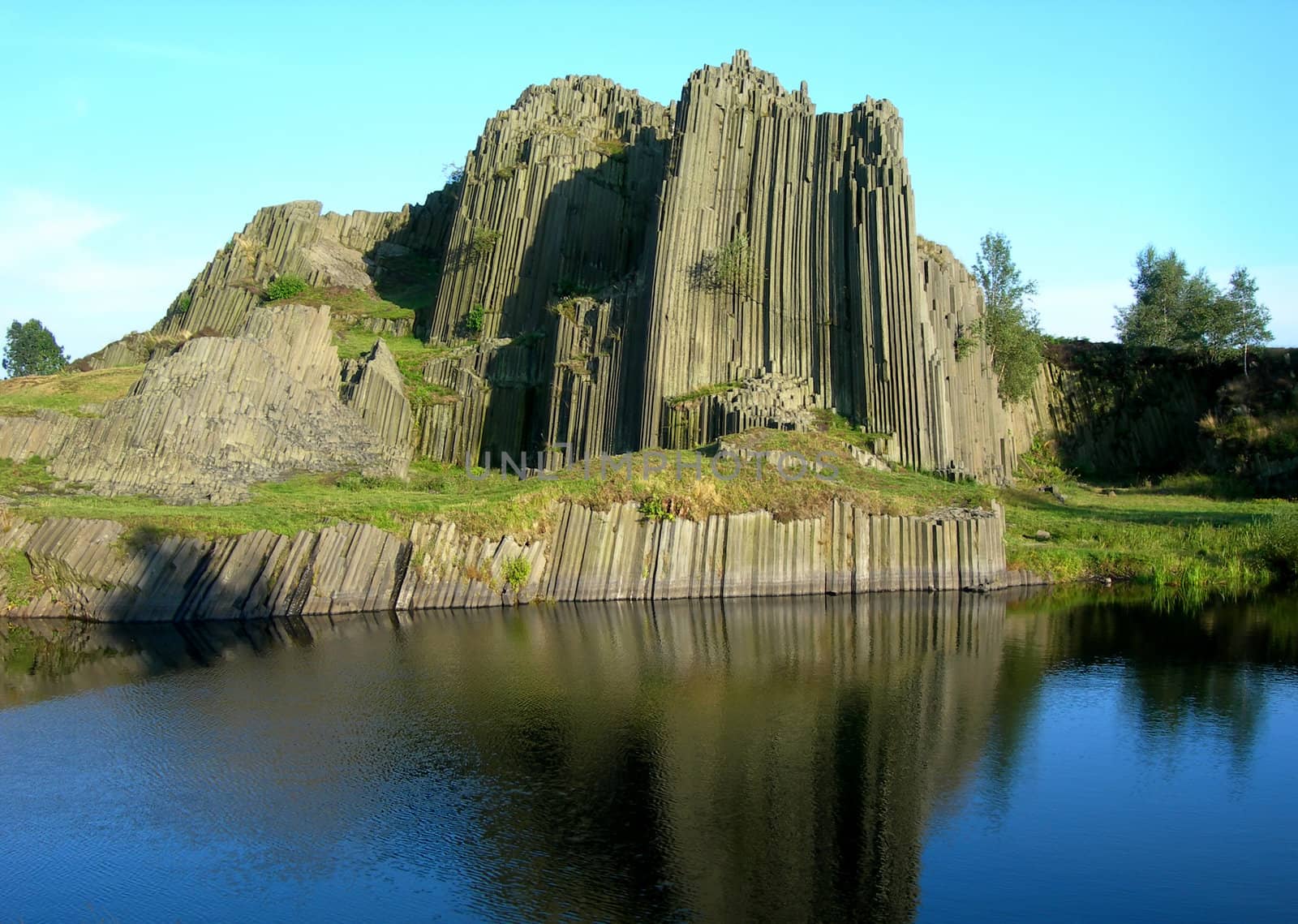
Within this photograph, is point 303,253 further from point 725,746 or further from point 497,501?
point 725,746

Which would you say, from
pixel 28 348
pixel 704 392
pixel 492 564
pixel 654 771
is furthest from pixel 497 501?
pixel 28 348

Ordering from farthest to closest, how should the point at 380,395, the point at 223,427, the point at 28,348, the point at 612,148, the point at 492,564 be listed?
the point at 28,348 → the point at 612,148 → the point at 380,395 → the point at 223,427 → the point at 492,564

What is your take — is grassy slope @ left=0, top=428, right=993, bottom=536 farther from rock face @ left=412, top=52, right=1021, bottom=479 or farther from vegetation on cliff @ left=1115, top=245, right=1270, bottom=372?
vegetation on cliff @ left=1115, top=245, right=1270, bottom=372

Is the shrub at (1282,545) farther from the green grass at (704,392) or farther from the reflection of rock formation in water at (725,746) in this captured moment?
the green grass at (704,392)

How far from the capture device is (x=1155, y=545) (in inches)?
1153

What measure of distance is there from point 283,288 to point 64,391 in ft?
51.0

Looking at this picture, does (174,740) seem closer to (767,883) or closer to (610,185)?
(767,883)

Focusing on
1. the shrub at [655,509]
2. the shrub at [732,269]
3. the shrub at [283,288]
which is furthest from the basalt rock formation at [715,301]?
the shrub at [655,509]

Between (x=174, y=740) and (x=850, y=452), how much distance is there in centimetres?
1925

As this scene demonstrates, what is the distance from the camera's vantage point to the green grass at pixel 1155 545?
1098 inches

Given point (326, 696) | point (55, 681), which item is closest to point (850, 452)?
point (326, 696)

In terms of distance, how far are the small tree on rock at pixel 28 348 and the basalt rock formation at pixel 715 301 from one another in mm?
→ 34297

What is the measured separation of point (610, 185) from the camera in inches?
1812

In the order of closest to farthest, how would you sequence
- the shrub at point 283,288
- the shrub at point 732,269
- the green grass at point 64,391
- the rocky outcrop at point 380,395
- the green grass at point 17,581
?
the green grass at point 17,581 → the green grass at point 64,391 → the shrub at point 732,269 → the rocky outcrop at point 380,395 → the shrub at point 283,288
